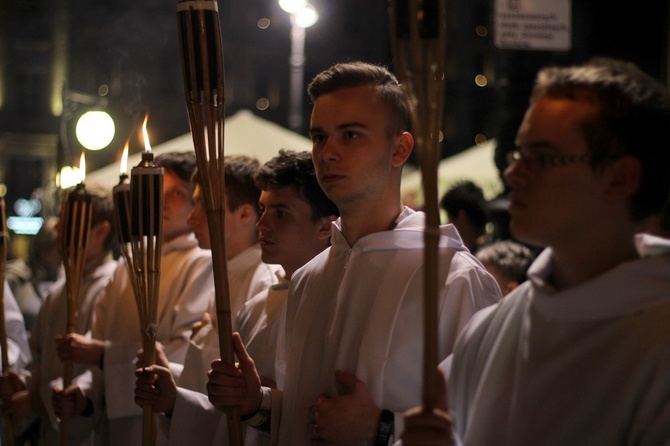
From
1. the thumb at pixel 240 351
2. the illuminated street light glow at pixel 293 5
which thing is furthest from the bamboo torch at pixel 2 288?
the illuminated street light glow at pixel 293 5

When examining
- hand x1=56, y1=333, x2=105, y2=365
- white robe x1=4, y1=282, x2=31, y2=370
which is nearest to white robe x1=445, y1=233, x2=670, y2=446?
hand x1=56, y1=333, x2=105, y2=365

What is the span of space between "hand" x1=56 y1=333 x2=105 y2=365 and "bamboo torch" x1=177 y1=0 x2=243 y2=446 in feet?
6.98

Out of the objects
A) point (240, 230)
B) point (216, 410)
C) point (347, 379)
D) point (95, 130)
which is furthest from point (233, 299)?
Answer: point (95, 130)

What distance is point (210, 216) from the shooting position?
3365 millimetres

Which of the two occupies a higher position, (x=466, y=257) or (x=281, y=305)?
(x=466, y=257)

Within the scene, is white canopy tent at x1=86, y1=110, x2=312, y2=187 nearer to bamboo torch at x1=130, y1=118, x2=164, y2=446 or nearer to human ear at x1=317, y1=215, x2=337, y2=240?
human ear at x1=317, y1=215, x2=337, y2=240

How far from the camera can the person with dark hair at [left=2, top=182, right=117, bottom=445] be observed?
627 cm

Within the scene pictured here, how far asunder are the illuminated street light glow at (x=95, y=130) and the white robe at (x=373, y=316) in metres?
5.94

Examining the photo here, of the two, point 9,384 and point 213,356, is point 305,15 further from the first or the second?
point 213,356

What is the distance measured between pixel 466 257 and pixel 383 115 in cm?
57

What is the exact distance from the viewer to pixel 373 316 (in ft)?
11.3

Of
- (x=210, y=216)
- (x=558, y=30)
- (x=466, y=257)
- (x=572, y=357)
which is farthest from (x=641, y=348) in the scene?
(x=558, y=30)

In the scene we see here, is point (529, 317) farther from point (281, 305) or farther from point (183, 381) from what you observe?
point (183, 381)

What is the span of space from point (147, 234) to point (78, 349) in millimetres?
1503
